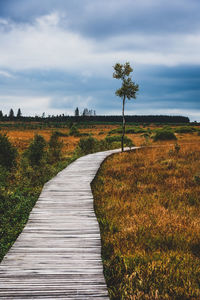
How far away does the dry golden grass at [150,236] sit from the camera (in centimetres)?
317

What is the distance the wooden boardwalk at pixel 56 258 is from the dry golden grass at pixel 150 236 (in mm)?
377

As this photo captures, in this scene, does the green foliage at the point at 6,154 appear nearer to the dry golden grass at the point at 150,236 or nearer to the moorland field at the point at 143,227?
the moorland field at the point at 143,227

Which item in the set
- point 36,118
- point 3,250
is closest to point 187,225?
point 3,250

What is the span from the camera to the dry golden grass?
317cm

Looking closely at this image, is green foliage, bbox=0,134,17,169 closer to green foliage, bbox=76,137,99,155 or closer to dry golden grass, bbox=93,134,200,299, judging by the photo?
dry golden grass, bbox=93,134,200,299

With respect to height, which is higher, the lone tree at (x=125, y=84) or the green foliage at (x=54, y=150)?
the lone tree at (x=125, y=84)

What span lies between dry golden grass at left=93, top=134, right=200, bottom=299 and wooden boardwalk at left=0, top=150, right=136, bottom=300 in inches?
14.9

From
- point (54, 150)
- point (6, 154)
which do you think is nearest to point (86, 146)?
point (54, 150)

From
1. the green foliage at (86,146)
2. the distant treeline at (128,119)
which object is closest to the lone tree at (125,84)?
the green foliage at (86,146)

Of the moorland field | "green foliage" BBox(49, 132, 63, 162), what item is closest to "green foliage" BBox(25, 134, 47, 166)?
"green foliage" BBox(49, 132, 63, 162)

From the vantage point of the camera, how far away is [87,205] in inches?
230

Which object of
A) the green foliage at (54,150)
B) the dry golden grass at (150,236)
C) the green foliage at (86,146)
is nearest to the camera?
the dry golden grass at (150,236)

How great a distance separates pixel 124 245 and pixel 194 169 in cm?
812

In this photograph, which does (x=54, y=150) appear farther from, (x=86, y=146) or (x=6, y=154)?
(x=6, y=154)
